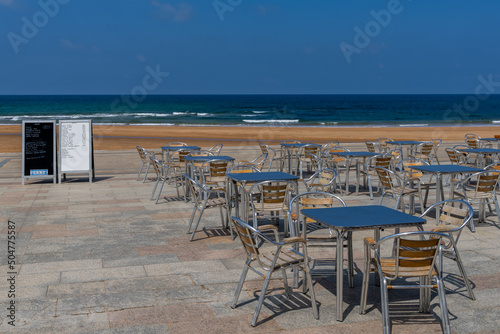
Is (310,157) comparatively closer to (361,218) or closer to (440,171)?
(440,171)

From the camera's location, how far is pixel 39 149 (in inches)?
461

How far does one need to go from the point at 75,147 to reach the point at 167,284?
7.46 meters

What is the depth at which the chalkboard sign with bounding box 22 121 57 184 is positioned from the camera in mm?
11500

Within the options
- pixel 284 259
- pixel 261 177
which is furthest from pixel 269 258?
pixel 261 177

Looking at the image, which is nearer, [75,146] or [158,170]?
[158,170]

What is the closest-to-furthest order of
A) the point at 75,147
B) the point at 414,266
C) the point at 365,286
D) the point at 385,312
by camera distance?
the point at 385,312 → the point at 414,266 → the point at 365,286 → the point at 75,147

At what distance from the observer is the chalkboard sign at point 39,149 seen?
37.7 feet

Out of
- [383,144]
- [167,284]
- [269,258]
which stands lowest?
[167,284]

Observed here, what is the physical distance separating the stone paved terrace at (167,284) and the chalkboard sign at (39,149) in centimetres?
304

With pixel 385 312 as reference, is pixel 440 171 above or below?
above

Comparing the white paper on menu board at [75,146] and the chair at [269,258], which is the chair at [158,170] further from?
the chair at [269,258]

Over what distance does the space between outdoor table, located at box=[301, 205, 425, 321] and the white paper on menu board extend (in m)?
8.02

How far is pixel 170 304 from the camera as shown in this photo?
15.2 ft

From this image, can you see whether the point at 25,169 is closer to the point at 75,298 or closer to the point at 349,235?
the point at 75,298
